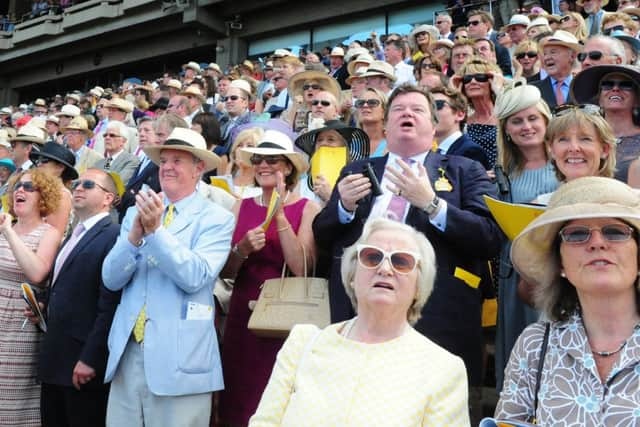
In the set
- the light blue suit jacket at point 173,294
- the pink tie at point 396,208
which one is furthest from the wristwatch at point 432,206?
the light blue suit jacket at point 173,294

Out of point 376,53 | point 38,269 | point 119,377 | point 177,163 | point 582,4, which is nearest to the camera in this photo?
point 119,377

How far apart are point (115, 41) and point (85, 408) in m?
24.8

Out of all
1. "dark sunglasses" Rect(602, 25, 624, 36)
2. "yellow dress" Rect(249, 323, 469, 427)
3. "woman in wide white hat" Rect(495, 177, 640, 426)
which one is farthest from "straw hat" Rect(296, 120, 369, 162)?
"dark sunglasses" Rect(602, 25, 624, 36)

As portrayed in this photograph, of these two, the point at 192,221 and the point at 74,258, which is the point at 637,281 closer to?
the point at 192,221

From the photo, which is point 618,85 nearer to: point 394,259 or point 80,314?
point 394,259

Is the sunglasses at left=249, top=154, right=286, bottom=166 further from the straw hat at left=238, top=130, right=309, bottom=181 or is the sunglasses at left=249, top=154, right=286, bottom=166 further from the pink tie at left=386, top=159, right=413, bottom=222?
the pink tie at left=386, top=159, right=413, bottom=222

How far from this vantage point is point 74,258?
3789 mm

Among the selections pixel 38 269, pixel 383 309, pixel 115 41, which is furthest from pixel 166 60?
pixel 383 309

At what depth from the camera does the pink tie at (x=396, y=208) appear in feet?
9.75

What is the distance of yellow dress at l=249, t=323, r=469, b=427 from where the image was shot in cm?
200

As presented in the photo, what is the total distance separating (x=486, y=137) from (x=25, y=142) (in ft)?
21.4

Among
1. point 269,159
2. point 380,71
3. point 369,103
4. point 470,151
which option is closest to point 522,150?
point 470,151

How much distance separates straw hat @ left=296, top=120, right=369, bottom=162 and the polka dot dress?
0.81m

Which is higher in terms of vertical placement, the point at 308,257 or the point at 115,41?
the point at 115,41
